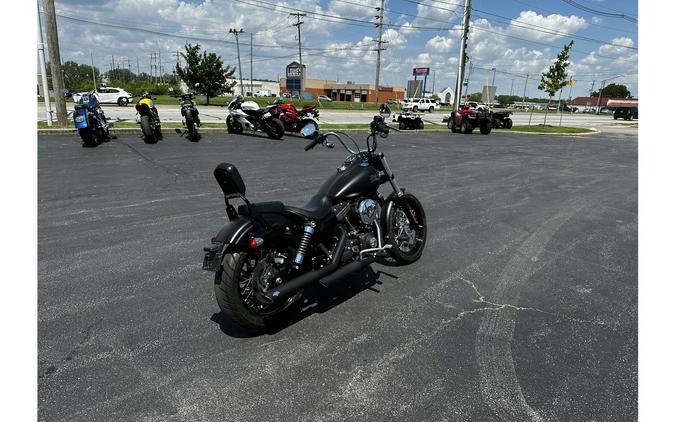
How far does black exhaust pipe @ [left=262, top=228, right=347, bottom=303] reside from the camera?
3096 millimetres

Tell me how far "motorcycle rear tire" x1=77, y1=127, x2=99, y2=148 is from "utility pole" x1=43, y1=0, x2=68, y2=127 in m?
3.97

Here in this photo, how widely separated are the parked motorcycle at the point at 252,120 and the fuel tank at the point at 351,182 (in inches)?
450

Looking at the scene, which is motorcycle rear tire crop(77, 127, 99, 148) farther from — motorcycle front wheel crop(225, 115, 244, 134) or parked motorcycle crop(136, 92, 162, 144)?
motorcycle front wheel crop(225, 115, 244, 134)

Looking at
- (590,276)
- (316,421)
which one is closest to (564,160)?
(590,276)

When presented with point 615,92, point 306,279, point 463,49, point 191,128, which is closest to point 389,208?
point 306,279

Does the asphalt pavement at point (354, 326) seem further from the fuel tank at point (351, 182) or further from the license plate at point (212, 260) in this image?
the fuel tank at point (351, 182)

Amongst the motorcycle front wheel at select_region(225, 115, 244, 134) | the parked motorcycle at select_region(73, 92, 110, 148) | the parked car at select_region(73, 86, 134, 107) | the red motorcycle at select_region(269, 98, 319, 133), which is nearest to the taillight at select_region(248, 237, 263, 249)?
the parked motorcycle at select_region(73, 92, 110, 148)

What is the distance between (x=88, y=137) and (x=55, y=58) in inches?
202

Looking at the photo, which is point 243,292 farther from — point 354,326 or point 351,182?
point 351,182

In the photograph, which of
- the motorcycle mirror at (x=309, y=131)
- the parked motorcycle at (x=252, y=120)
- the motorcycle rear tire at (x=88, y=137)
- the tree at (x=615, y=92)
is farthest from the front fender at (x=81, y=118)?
the tree at (x=615, y=92)

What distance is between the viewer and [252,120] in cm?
1559

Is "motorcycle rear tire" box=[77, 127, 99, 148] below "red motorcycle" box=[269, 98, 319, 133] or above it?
below

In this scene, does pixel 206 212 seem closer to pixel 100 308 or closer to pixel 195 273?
pixel 195 273

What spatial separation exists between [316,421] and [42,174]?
843 centimetres
